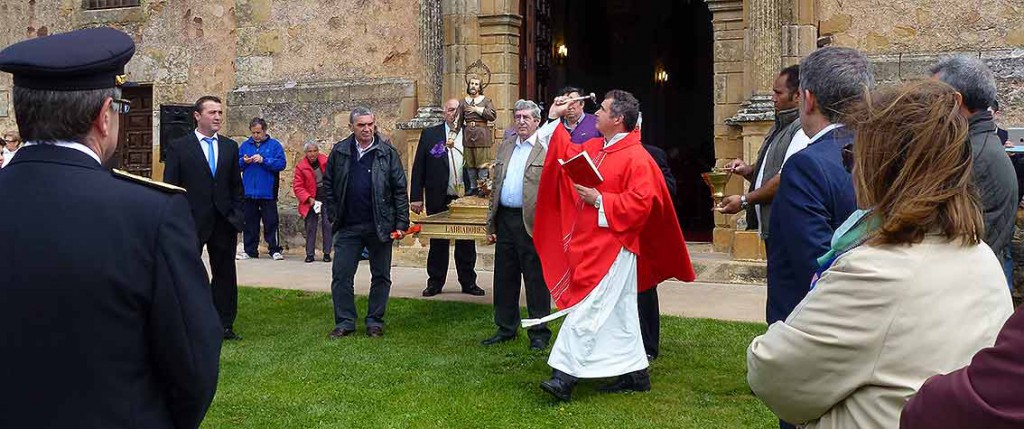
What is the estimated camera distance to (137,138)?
49.0ft

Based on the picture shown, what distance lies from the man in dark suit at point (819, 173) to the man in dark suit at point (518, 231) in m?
3.43

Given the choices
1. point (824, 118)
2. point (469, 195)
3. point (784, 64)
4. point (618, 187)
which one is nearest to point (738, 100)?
point (784, 64)

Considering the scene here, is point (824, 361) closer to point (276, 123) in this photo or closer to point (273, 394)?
point (273, 394)

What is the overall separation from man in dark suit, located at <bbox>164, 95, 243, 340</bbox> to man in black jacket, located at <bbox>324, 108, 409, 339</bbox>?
2.41 ft

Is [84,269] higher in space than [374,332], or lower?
higher

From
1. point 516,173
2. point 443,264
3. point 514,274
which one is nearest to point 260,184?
point 443,264

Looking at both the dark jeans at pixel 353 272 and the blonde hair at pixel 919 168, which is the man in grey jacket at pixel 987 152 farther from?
the dark jeans at pixel 353 272

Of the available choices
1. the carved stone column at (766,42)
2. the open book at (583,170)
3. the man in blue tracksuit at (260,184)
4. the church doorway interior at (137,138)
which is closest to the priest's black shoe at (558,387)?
the open book at (583,170)

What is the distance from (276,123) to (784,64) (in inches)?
255

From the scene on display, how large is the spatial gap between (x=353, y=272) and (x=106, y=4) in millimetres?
9303

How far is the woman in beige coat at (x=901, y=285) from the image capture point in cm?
193

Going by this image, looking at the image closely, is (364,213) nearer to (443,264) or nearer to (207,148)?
(207,148)

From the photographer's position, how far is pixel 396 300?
28.7 feet

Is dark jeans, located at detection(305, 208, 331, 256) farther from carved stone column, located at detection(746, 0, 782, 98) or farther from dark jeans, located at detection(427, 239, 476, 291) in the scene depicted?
carved stone column, located at detection(746, 0, 782, 98)
